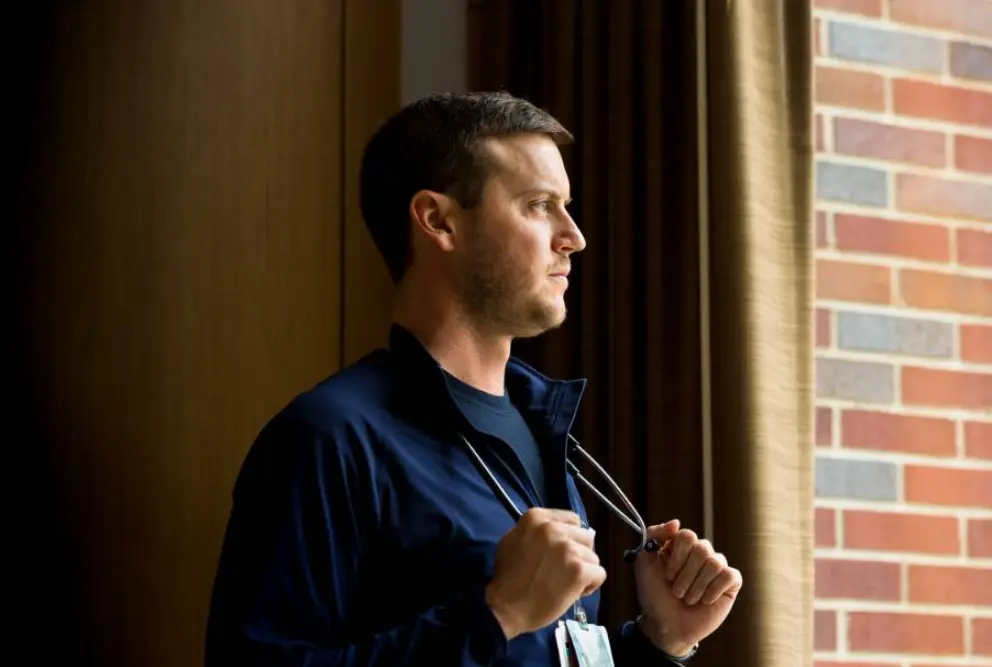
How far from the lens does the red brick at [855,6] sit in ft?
7.06

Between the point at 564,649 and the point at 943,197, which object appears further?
the point at 943,197

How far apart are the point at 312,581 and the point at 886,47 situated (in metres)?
1.24

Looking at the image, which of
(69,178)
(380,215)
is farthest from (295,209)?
(380,215)

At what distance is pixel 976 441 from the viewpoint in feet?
7.04

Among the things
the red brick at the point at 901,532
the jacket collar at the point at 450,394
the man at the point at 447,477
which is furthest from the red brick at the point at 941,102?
the jacket collar at the point at 450,394

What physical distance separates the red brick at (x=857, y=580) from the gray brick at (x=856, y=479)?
3.6 inches

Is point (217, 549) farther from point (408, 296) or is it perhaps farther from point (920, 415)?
point (920, 415)

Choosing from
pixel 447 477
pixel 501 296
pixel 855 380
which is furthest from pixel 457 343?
pixel 855 380

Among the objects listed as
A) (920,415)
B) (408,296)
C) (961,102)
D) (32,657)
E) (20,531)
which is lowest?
(32,657)

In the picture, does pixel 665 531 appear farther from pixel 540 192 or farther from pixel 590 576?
pixel 540 192

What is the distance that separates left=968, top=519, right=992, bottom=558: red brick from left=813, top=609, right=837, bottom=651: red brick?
0.83ft

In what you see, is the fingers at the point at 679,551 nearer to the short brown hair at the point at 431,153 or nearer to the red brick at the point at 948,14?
the short brown hair at the point at 431,153

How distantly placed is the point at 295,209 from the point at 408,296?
568 millimetres

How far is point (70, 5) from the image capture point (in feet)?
6.73
